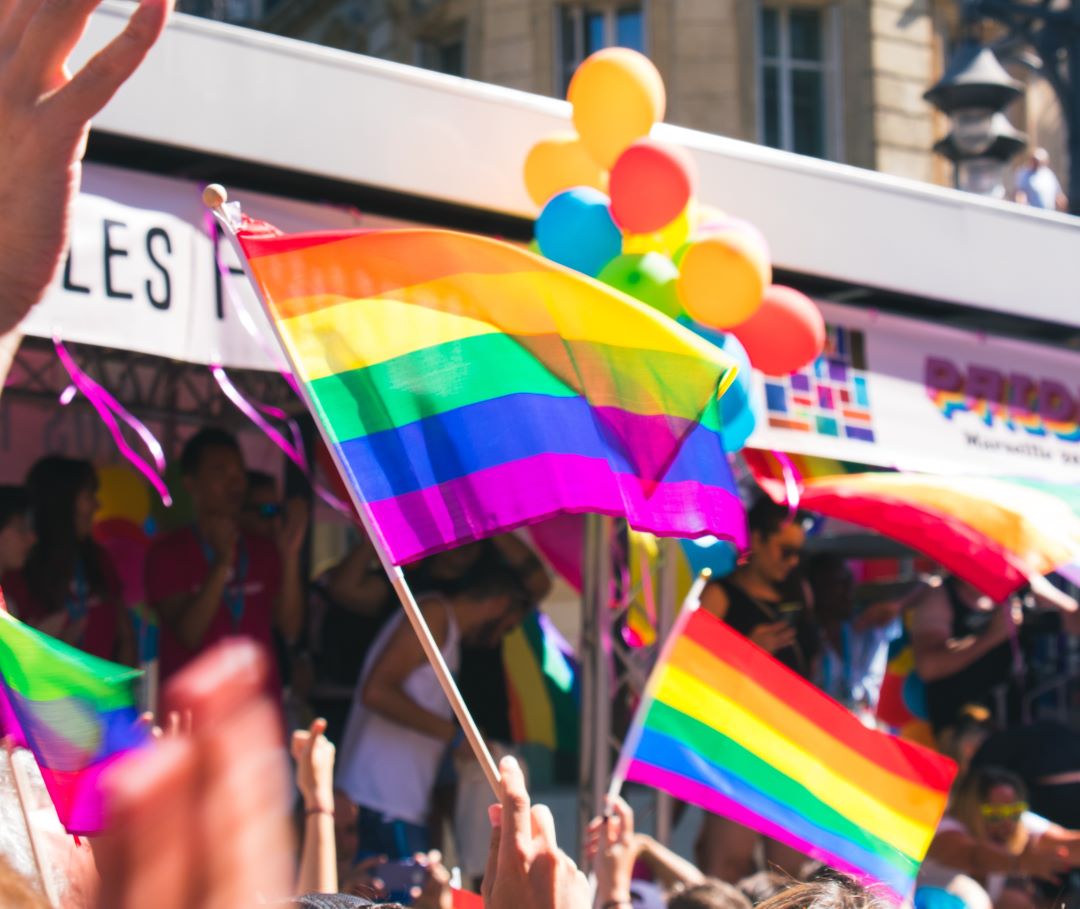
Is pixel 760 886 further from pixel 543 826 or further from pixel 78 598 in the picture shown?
pixel 543 826

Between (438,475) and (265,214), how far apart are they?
1798mm

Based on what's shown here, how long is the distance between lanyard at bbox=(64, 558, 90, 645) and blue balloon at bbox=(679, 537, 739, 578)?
7.39ft

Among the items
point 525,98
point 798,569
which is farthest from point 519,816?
point 798,569

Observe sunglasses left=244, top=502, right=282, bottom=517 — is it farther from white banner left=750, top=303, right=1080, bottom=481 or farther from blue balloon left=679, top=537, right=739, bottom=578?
white banner left=750, top=303, right=1080, bottom=481

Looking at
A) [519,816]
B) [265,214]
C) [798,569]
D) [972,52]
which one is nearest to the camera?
[519,816]

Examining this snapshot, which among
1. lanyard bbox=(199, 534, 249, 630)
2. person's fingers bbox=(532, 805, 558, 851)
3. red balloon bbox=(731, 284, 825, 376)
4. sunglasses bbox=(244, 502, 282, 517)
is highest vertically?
red balloon bbox=(731, 284, 825, 376)

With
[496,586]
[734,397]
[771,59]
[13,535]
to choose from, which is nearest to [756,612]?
[496,586]

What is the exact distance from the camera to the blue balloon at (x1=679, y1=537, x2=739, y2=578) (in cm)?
625

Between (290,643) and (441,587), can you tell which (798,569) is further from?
(290,643)

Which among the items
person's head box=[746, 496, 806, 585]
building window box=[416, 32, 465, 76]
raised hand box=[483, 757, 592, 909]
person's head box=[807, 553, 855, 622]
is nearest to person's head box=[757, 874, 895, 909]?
Result: raised hand box=[483, 757, 592, 909]

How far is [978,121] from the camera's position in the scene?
33.6 feet

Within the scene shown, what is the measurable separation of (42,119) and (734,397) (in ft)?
9.90

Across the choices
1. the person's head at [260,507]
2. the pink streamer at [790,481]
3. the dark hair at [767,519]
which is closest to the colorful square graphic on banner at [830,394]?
the pink streamer at [790,481]

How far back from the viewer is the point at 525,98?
524 centimetres
